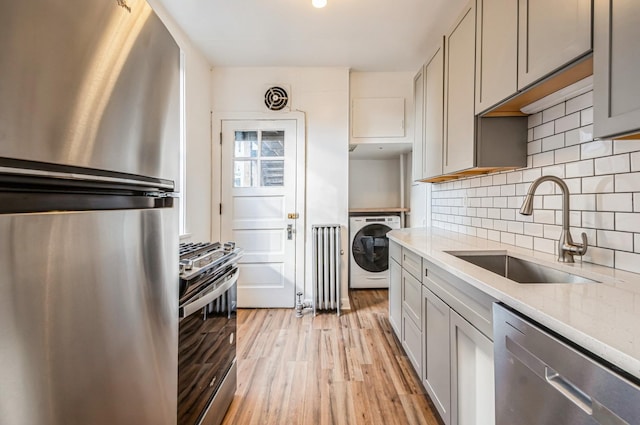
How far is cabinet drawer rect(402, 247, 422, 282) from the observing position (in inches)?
69.3

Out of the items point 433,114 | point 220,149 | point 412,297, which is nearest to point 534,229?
point 412,297

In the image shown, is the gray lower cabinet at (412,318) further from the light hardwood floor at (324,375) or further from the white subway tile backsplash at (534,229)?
the white subway tile backsplash at (534,229)

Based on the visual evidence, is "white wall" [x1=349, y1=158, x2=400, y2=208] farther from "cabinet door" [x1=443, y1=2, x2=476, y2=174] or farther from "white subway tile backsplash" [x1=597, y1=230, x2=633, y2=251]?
"white subway tile backsplash" [x1=597, y1=230, x2=633, y2=251]

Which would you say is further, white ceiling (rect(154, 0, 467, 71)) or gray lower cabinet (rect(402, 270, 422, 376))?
white ceiling (rect(154, 0, 467, 71))

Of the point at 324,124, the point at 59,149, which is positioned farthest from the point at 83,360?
the point at 324,124

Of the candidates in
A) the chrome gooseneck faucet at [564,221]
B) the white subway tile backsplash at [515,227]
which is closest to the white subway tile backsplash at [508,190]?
the white subway tile backsplash at [515,227]

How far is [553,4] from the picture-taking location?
112 cm

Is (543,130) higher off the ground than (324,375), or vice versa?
(543,130)

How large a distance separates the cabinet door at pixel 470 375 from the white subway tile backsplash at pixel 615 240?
2.19 ft

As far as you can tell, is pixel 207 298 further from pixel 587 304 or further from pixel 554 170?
pixel 554 170

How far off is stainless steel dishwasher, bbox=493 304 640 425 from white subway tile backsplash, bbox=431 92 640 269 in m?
0.72

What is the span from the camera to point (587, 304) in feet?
2.52

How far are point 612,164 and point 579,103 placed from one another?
341 mm

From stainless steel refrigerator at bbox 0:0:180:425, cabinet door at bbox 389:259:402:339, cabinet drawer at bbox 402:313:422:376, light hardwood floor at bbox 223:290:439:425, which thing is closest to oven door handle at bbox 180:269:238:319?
stainless steel refrigerator at bbox 0:0:180:425
